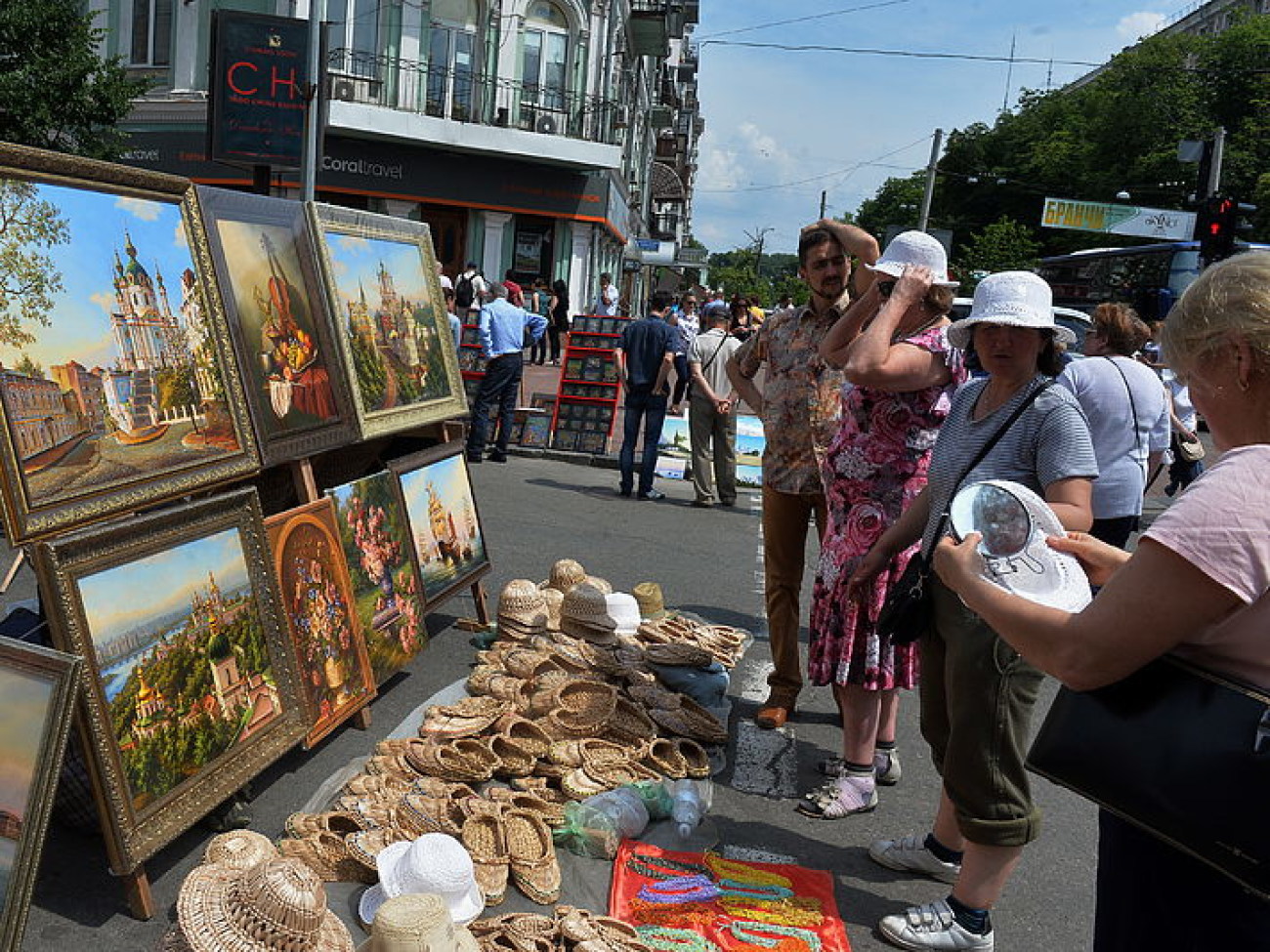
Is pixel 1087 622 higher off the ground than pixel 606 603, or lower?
higher

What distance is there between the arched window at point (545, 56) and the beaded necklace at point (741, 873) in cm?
2552

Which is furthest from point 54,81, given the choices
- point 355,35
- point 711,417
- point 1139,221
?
point 1139,221

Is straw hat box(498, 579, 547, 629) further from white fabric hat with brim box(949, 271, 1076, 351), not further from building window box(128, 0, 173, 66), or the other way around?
building window box(128, 0, 173, 66)

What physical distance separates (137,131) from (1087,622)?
89.6 ft

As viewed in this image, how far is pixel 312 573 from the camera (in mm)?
3855

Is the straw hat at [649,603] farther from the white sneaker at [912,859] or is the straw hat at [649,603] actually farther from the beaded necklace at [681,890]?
the beaded necklace at [681,890]

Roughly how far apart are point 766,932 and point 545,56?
2669cm

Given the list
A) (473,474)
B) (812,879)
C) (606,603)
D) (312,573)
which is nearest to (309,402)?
(312,573)

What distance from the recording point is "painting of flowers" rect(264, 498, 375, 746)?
369 centimetres

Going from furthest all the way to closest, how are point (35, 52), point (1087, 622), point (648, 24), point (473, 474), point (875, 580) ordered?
point (648, 24), point (35, 52), point (473, 474), point (875, 580), point (1087, 622)

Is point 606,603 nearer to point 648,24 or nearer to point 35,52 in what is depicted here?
point 35,52

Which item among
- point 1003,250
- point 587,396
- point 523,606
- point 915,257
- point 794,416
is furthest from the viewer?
point 1003,250

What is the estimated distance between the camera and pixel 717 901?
319cm

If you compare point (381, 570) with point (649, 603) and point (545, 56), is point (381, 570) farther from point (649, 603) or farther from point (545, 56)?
point (545, 56)
